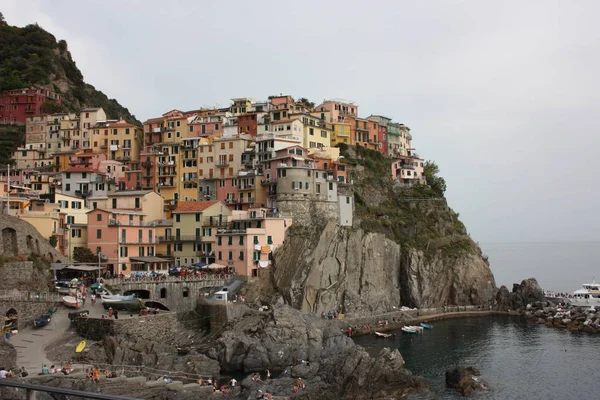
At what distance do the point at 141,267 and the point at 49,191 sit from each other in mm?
22350

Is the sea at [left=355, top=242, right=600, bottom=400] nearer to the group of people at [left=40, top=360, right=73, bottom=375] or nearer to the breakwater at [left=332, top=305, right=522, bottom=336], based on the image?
the breakwater at [left=332, top=305, right=522, bottom=336]

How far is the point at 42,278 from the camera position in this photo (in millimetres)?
56375

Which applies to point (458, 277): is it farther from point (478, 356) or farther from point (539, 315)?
point (478, 356)

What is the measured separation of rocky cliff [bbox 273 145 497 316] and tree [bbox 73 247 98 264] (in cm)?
1947

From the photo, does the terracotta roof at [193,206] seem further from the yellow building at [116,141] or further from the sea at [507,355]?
the sea at [507,355]

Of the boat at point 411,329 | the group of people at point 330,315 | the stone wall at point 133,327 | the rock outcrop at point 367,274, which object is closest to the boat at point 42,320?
the stone wall at point 133,327

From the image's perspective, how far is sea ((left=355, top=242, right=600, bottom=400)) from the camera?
49.1m

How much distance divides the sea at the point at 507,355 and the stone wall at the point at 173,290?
17331 millimetres

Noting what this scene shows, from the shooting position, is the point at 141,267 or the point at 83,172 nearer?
the point at 141,267

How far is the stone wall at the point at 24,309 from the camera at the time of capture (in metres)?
48.7

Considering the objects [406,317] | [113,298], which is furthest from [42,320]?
[406,317]

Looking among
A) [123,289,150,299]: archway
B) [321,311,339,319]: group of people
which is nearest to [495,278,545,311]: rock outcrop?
[321,311,339,319]: group of people

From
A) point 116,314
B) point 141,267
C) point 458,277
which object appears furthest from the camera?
point 458,277

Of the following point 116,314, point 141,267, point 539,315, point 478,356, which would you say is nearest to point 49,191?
point 141,267
